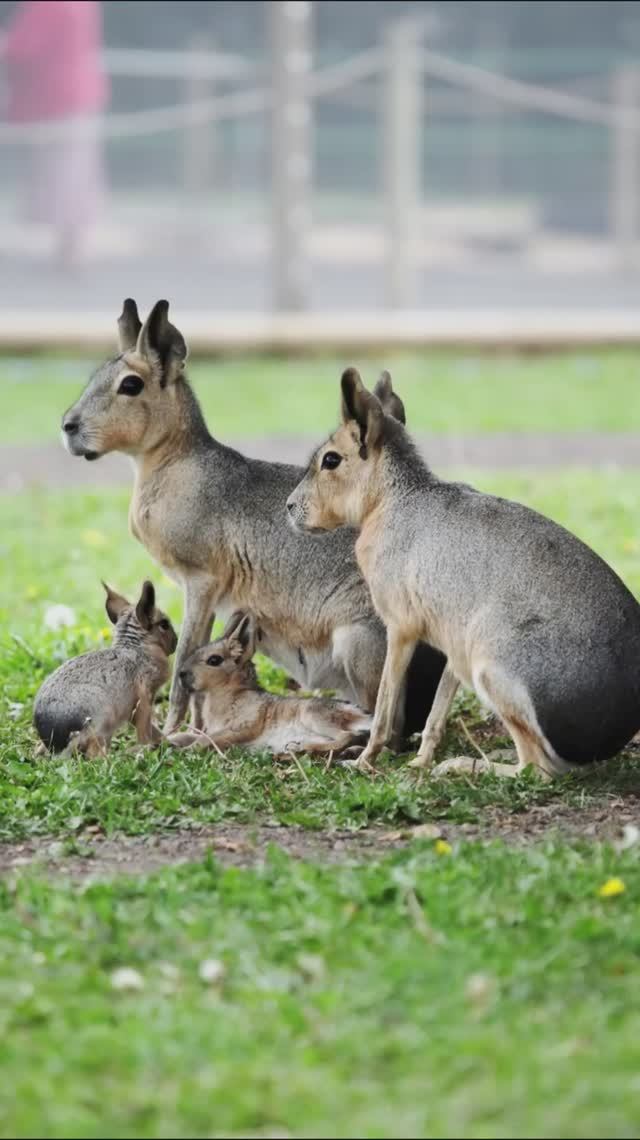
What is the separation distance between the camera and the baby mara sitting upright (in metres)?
5.63

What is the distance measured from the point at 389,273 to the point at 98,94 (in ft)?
11.1

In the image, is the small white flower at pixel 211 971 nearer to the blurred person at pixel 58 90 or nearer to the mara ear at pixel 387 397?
the mara ear at pixel 387 397

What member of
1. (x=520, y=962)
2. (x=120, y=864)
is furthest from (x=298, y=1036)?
(x=120, y=864)

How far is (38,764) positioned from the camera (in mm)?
5688

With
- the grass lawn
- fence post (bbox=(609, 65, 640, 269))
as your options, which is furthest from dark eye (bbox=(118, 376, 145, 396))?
fence post (bbox=(609, 65, 640, 269))

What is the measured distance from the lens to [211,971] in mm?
3906

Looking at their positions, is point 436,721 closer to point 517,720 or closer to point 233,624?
point 517,720

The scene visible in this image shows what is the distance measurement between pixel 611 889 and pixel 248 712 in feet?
6.18

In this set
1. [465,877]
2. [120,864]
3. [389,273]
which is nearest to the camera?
[465,877]

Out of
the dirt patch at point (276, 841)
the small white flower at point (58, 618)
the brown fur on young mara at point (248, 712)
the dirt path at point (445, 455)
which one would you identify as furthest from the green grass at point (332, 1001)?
the dirt path at point (445, 455)

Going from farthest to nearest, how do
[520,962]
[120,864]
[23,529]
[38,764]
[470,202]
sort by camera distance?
[470,202], [23,529], [38,764], [120,864], [520,962]

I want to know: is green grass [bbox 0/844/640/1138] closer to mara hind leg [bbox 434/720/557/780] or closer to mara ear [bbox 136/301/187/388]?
mara hind leg [bbox 434/720/557/780]

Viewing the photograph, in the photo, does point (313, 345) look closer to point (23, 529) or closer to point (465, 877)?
point (23, 529)

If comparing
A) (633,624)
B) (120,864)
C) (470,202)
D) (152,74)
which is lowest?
(120,864)
